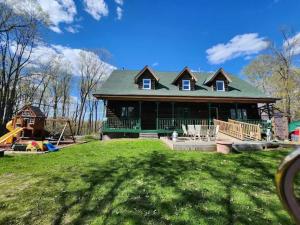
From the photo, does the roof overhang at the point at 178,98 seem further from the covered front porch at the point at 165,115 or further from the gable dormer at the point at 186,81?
the gable dormer at the point at 186,81

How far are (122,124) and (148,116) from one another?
9.15ft

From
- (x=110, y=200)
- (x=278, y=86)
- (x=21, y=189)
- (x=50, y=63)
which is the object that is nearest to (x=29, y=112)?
(x=21, y=189)

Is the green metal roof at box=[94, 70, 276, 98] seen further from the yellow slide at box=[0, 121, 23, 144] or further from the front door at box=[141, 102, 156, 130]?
the yellow slide at box=[0, 121, 23, 144]

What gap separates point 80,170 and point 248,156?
262 inches

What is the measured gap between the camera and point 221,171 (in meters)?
6.62

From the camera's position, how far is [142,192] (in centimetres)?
506

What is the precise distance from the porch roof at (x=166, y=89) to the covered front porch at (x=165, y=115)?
40.5 inches

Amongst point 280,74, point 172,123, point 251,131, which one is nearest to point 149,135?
point 172,123

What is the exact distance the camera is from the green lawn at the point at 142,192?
399 cm

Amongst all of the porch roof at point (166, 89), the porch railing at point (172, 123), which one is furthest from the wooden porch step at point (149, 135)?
the porch roof at point (166, 89)

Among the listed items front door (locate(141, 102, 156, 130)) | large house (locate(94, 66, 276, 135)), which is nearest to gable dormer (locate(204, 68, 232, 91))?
large house (locate(94, 66, 276, 135))

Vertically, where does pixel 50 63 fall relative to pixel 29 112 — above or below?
above

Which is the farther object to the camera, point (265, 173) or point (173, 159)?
point (173, 159)

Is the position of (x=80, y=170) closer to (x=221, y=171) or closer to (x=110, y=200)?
(x=110, y=200)
